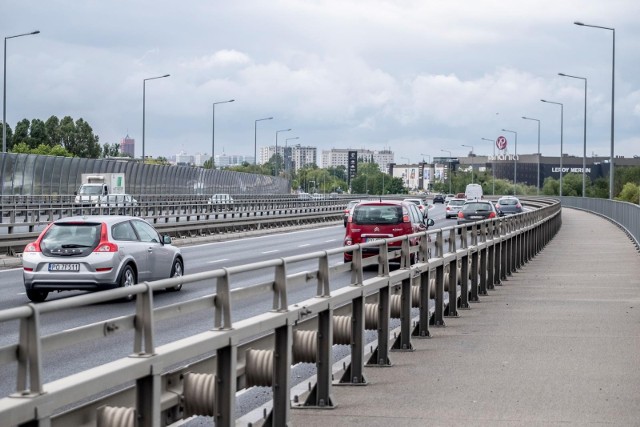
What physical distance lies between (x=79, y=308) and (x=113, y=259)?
1415 cm

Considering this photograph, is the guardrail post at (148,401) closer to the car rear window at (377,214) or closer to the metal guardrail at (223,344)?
the metal guardrail at (223,344)

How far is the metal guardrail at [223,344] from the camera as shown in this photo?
549 centimetres

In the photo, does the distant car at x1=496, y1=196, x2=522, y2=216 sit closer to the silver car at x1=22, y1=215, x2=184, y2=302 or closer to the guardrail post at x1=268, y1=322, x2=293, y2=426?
the silver car at x1=22, y1=215, x2=184, y2=302

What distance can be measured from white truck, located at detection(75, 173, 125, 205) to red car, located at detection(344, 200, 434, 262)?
30.8 metres

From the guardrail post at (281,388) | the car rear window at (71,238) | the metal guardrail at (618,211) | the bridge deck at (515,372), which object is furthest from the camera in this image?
the metal guardrail at (618,211)

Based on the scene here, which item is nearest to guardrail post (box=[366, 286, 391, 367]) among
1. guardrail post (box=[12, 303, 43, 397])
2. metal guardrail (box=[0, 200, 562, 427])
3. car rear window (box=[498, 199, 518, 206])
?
metal guardrail (box=[0, 200, 562, 427])

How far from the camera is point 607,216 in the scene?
231 feet

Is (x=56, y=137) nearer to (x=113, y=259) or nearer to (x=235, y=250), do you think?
(x=235, y=250)

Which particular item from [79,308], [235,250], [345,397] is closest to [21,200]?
[235,250]

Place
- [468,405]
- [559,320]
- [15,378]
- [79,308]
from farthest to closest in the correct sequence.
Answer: [559,320] < [468,405] < [79,308] < [15,378]

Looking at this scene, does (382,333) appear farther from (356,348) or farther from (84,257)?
(84,257)

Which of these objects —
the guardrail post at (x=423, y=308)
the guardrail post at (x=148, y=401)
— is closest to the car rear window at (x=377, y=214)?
the guardrail post at (x=423, y=308)

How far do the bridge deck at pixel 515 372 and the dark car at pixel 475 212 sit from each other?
101 feet

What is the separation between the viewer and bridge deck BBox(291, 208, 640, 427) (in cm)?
980
